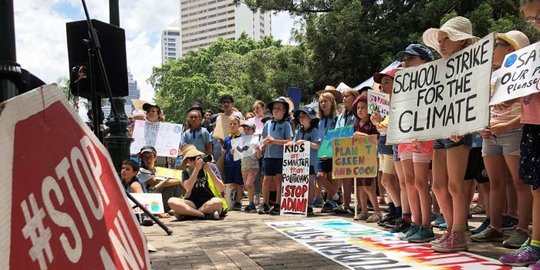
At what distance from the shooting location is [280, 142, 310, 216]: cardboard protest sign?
7.06 m

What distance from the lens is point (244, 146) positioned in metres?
8.19

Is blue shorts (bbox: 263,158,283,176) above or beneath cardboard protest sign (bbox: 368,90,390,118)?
beneath

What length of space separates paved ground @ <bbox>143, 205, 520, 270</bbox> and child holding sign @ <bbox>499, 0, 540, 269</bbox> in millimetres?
461

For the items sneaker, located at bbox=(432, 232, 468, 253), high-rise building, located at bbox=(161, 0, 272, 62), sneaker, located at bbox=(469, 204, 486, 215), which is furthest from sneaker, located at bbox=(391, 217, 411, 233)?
high-rise building, located at bbox=(161, 0, 272, 62)

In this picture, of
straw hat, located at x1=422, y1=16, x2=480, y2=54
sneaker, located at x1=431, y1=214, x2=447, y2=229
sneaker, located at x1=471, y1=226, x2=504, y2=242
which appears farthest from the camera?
sneaker, located at x1=431, y1=214, x2=447, y2=229

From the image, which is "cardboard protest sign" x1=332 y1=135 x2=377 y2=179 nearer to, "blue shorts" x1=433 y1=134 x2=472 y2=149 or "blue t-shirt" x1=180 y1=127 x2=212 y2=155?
"blue shorts" x1=433 y1=134 x2=472 y2=149

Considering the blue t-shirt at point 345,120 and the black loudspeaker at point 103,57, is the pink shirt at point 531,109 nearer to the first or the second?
the blue t-shirt at point 345,120

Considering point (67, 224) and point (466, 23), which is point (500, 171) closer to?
point (466, 23)

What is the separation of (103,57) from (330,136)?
10.9ft

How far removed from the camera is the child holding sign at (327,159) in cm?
734

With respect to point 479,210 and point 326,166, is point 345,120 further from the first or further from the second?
point 479,210

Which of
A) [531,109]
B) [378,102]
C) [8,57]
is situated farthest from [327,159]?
[8,57]

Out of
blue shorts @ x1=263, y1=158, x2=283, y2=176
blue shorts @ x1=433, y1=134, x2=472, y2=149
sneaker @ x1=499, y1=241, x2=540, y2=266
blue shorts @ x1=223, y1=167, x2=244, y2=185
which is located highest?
blue shorts @ x1=433, y1=134, x2=472, y2=149

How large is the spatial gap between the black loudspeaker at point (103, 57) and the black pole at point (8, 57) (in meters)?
2.48
